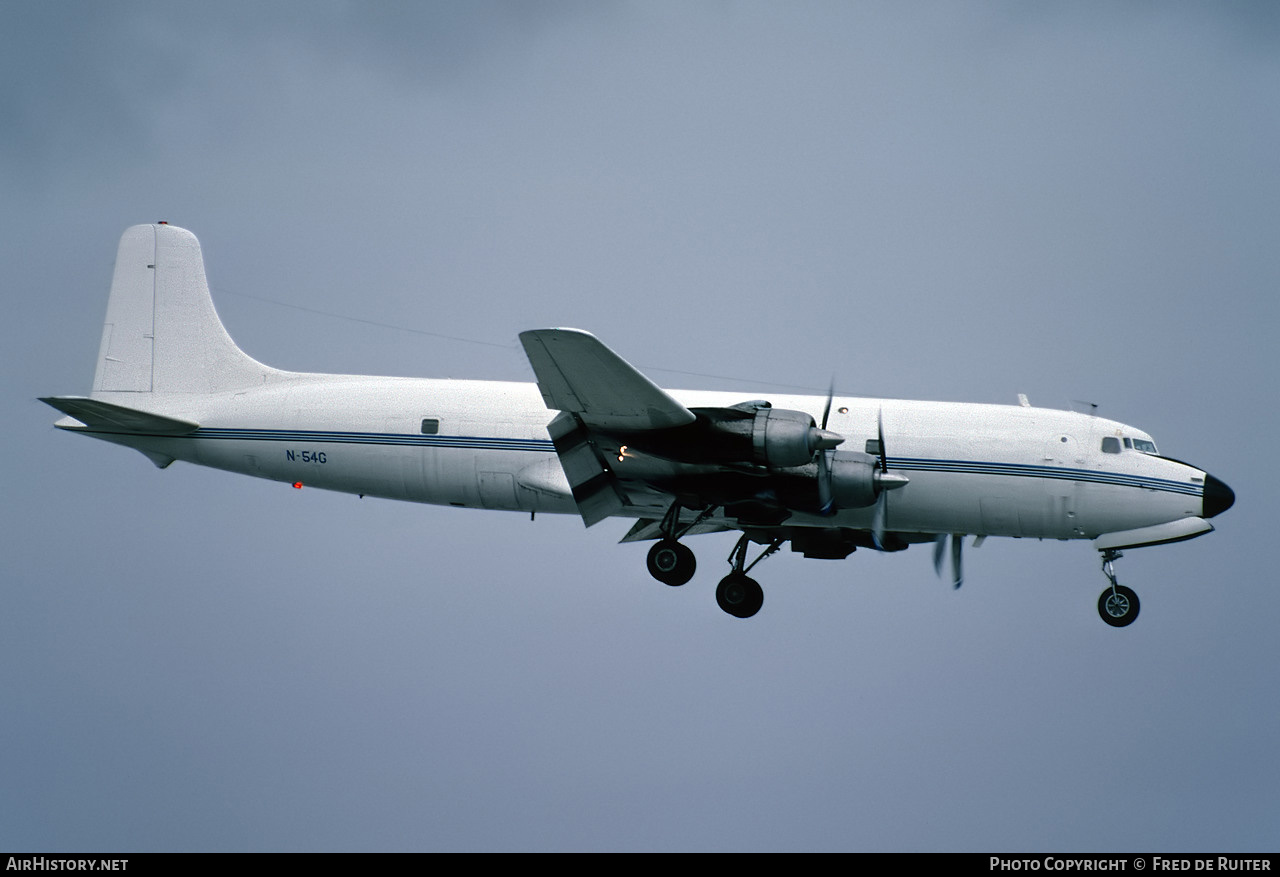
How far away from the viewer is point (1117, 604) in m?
28.9

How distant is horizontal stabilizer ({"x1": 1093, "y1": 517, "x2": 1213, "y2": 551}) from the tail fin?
17423 millimetres

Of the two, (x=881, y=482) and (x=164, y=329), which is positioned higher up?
(x=164, y=329)

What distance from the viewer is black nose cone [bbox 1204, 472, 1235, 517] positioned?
28656mm

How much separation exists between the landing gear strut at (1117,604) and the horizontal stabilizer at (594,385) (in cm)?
884

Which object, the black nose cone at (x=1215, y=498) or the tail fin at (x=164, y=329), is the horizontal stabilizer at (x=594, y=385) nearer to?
the tail fin at (x=164, y=329)

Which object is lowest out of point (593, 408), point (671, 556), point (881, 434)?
point (671, 556)

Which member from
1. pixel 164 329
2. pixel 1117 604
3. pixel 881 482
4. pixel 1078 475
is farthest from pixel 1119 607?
pixel 164 329

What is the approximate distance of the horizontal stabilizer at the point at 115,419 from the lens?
3008 cm

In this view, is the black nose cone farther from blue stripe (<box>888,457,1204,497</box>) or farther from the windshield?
the windshield

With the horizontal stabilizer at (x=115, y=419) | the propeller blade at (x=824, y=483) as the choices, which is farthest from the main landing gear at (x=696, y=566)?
the horizontal stabilizer at (x=115, y=419)

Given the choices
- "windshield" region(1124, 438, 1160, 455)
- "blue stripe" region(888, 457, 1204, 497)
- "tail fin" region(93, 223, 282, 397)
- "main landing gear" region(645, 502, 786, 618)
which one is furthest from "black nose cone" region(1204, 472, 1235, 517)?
"tail fin" region(93, 223, 282, 397)

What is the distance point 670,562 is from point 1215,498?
1028 cm

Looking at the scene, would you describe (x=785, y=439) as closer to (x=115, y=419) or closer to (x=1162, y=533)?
(x=1162, y=533)

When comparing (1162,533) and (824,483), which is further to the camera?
(1162,533)
